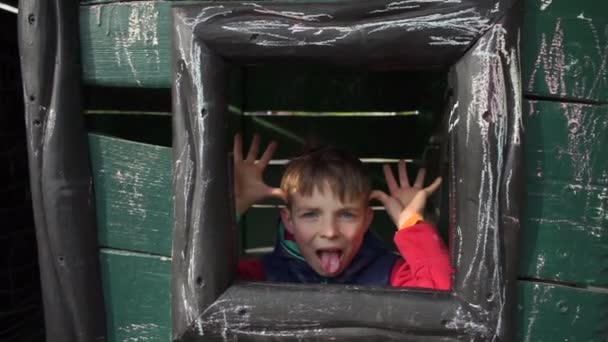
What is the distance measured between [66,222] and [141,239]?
0.50 feet

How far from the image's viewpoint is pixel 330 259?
140 centimetres

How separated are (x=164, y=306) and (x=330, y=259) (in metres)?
0.41

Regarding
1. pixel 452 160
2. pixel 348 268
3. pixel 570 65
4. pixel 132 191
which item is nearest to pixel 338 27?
pixel 452 160

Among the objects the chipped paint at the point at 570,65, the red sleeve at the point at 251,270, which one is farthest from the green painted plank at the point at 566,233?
the red sleeve at the point at 251,270

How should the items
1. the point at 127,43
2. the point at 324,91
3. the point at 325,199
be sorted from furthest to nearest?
the point at 324,91
the point at 325,199
the point at 127,43

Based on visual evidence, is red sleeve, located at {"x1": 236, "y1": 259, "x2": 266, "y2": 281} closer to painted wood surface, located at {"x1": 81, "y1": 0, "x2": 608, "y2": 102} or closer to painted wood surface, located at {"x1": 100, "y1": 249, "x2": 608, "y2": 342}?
painted wood surface, located at {"x1": 100, "y1": 249, "x2": 608, "y2": 342}

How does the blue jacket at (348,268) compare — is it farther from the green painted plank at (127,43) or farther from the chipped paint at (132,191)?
the green painted plank at (127,43)

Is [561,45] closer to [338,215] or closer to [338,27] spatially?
[338,27]

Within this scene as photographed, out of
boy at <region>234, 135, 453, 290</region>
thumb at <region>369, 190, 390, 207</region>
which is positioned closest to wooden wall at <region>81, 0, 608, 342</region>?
boy at <region>234, 135, 453, 290</region>

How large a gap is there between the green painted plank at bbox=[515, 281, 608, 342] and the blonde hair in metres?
0.45

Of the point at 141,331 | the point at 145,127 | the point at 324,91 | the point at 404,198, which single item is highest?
the point at 324,91

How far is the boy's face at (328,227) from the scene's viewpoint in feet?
4.50

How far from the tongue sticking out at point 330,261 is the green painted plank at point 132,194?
0.39 metres

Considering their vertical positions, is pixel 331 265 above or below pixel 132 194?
below
